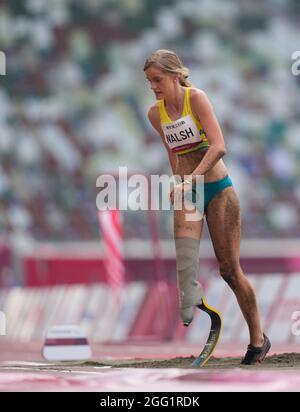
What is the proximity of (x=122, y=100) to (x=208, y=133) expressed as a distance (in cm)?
2430

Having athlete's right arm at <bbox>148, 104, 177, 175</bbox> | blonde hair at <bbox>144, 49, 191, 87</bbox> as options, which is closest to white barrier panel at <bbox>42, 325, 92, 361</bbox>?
athlete's right arm at <bbox>148, 104, 177, 175</bbox>

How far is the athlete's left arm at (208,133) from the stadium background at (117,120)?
15.6 meters

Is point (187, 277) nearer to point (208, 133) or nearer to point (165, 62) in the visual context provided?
point (208, 133)

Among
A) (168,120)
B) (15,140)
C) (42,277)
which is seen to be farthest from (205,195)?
(15,140)

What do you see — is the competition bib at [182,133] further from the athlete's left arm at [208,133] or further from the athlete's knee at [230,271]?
the athlete's knee at [230,271]

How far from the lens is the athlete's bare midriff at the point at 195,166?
6.32 metres

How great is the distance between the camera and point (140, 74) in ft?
A: 101

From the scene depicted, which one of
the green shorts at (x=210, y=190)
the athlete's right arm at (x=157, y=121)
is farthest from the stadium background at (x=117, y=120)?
the green shorts at (x=210, y=190)

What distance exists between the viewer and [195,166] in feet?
20.9

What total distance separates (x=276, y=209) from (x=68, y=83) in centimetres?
816

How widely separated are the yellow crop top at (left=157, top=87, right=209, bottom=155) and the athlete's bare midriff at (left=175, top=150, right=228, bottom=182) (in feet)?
0.11

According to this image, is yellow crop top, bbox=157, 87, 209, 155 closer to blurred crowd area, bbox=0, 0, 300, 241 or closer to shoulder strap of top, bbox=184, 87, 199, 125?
shoulder strap of top, bbox=184, 87, 199, 125

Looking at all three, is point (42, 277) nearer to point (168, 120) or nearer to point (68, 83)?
point (68, 83)

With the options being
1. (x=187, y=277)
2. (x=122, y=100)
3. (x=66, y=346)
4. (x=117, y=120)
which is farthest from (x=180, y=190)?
(x=122, y=100)
